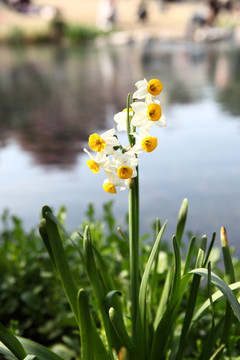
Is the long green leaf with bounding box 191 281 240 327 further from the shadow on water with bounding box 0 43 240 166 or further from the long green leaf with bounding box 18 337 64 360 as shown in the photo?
the shadow on water with bounding box 0 43 240 166

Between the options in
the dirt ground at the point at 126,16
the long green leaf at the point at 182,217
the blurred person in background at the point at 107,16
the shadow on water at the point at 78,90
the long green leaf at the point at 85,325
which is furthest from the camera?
the blurred person in background at the point at 107,16

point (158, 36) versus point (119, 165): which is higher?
point (158, 36)

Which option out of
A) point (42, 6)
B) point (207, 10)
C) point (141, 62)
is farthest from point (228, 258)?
point (42, 6)

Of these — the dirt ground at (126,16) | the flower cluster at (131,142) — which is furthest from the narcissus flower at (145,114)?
the dirt ground at (126,16)

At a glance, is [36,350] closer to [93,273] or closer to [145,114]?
[93,273]

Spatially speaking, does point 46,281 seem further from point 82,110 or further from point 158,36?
point 158,36

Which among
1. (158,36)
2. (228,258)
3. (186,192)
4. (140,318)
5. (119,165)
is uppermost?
(158,36)

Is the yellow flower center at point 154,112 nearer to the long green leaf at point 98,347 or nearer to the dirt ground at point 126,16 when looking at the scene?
the long green leaf at point 98,347

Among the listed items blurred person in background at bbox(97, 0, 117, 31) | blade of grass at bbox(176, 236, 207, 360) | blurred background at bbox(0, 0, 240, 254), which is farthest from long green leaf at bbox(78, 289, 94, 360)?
blurred person in background at bbox(97, 0, 117, 31)
